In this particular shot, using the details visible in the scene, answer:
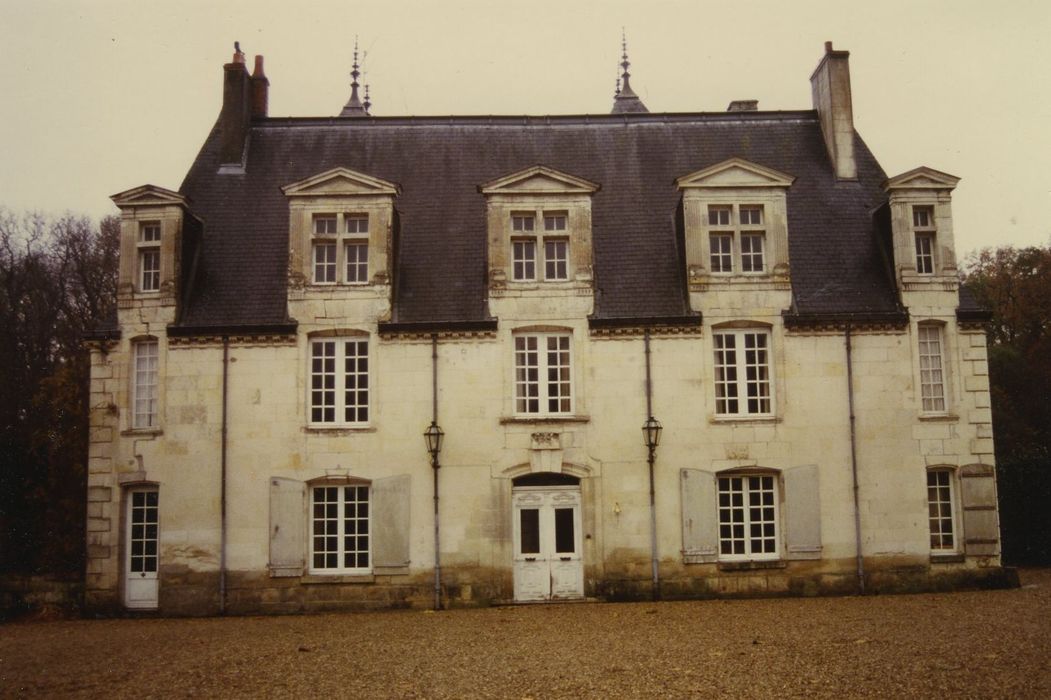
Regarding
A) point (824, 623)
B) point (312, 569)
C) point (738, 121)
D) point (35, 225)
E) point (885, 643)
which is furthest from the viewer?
point (35, 225)

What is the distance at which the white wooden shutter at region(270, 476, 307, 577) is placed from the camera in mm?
18875

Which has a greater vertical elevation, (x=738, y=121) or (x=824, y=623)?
(x=738, y=121)

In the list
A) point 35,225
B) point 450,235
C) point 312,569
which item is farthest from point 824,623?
point 35,225

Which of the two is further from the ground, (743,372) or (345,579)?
(743,372)

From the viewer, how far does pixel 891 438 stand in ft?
63.7

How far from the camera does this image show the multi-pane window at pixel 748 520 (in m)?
19.2

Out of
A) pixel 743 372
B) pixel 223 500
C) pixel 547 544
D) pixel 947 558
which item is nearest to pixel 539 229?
pixel 743 372

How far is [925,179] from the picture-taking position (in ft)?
66.3

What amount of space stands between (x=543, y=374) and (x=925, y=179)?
359 inches

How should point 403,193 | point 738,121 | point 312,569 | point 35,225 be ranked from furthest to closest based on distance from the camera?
point 35,225, point 738,121, point 403,193, point 312,569

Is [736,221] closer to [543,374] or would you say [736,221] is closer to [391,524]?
[543,374]

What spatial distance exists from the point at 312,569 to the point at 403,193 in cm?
865

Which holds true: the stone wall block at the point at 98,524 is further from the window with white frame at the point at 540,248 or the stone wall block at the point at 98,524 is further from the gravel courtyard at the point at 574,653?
the window with white frame at the point at 540,248

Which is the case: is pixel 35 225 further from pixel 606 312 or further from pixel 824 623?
pixel 824 623
